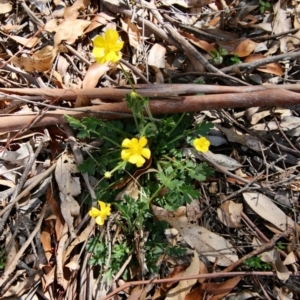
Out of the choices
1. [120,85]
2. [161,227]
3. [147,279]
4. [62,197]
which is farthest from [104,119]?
[147,279]

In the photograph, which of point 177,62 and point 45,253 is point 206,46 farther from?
point 45,253

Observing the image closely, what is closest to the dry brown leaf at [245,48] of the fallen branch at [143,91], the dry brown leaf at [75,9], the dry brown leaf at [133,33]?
the fallen branch at [143,91]

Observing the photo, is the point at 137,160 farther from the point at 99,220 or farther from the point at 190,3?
the point at 190,3

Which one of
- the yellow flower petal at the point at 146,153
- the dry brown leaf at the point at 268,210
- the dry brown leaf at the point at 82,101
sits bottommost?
the dry brown leaf at the point at 268,210

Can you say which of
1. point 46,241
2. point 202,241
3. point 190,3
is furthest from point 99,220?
point 190,3

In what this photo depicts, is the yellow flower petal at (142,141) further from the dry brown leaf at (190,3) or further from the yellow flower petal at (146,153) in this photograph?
the dry brown leaf at (190,3)

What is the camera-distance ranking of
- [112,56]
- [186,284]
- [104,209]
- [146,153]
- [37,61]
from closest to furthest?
[112,56] → [146,153] → [104,209] → [186,284] → [37,61]
